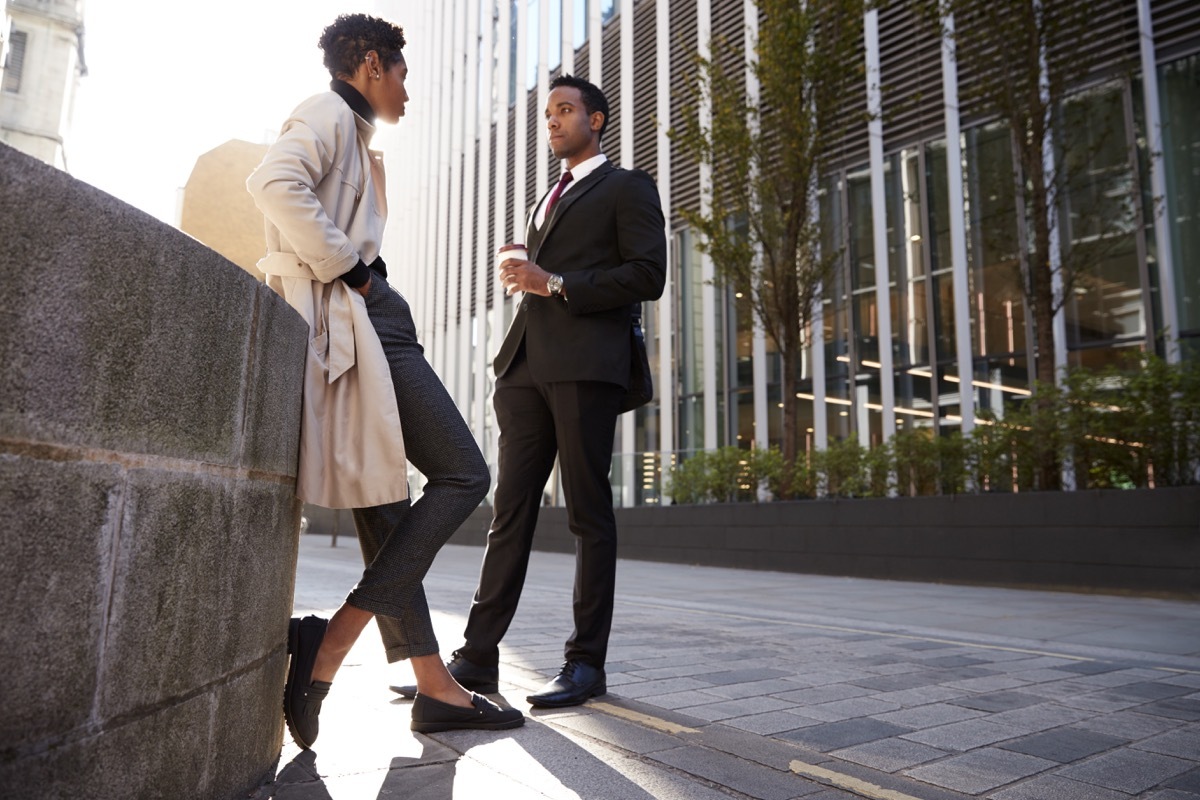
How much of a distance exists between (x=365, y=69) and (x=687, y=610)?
4.35 meters

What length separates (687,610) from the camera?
5.98 m

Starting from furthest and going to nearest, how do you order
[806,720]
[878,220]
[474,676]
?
[878,220] < [474,676] < [806,720]

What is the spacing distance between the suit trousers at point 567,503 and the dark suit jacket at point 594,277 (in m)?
0.09

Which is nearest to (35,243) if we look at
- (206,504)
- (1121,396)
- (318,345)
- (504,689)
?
(206,504)

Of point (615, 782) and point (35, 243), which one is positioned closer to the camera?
point (35, 243)

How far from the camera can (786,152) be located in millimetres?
12117

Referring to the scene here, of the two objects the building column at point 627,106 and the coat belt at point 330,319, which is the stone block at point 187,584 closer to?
the coat belt at point 330,319

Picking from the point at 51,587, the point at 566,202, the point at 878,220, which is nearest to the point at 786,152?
the point at 878,220

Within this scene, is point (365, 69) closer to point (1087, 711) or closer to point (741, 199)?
point (1087, 711)

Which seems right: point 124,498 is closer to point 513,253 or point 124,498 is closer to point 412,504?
point 412,504

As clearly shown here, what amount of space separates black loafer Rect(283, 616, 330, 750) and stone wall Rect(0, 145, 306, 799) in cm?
26

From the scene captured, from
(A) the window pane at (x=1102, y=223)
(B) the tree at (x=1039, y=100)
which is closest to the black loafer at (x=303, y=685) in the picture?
(B) the tree at (x=1039, y=100)

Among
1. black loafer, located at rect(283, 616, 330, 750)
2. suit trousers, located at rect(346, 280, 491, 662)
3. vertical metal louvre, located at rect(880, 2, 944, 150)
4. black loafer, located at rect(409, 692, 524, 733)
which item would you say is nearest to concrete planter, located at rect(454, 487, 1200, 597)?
vertical metal louvre, located at rect(880, 2, 944, 150)

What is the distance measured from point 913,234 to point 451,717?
43.2 feet
